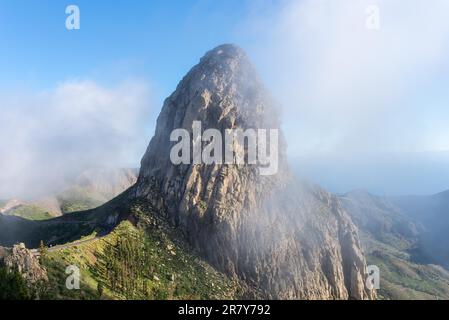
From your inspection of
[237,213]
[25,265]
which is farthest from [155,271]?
[25,265]

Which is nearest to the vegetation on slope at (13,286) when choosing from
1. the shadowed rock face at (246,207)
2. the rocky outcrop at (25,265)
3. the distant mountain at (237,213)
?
the rocky outcrop at (25,265)

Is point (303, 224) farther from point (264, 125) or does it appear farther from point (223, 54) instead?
point (223, 54)

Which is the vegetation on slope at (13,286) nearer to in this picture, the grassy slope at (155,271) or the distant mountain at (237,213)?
the grassy slope at (155,271)

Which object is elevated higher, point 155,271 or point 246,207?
point 246,207

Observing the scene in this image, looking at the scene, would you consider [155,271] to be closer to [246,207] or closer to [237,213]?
[237,213]

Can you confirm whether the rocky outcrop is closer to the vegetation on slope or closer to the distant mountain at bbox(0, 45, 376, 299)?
the vegetation on slope
